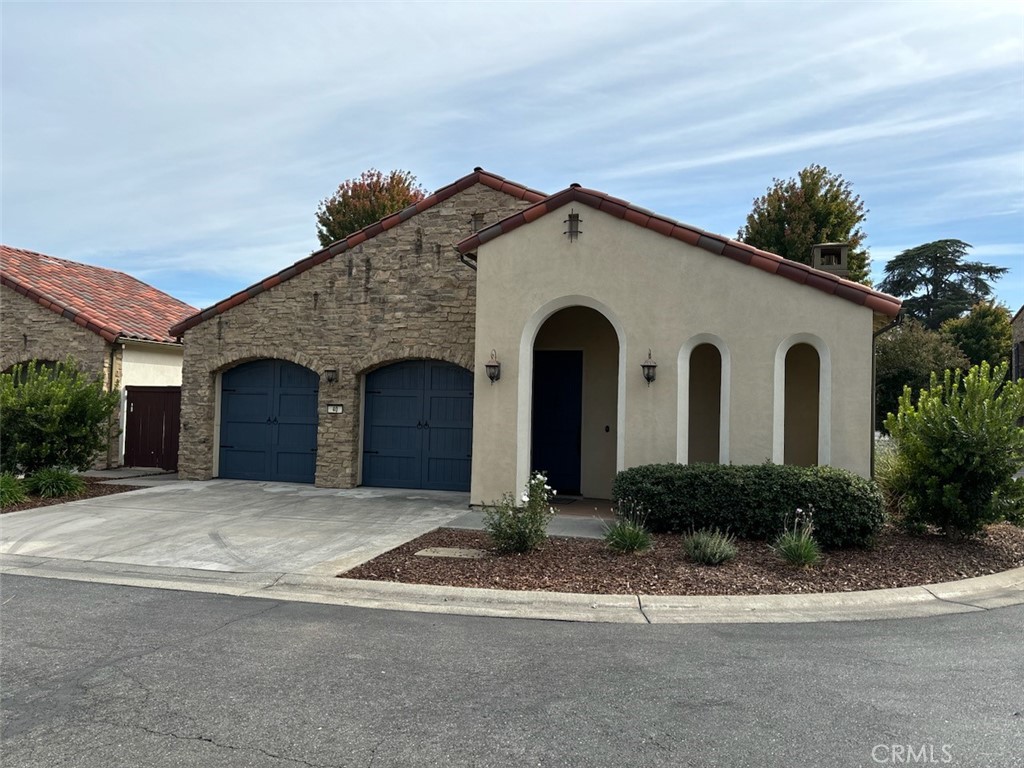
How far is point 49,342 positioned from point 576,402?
43.1 feet

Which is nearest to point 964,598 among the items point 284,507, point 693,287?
point 693,287

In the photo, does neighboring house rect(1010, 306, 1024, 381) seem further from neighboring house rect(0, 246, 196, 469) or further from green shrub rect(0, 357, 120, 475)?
green shrub rect(0, 357, 120, 475)

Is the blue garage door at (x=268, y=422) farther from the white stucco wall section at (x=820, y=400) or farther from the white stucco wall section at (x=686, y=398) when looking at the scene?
the white stucco wall section at (x=820, y=400)

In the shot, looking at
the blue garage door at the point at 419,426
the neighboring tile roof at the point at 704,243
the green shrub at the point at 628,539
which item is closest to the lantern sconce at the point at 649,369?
the neighboring tile roof at the point at 704,243

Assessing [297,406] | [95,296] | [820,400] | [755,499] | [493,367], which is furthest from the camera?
[95,296]

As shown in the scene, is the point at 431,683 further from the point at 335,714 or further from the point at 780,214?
the point at 780,214

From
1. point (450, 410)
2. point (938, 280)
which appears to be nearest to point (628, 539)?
point (450, 410)

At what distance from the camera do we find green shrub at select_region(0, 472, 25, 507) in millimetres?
11586

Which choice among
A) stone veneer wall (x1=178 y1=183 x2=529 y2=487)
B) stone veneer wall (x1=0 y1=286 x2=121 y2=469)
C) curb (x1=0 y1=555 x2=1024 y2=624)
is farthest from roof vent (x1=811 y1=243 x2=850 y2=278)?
stone veneer wall (x1=0 y1=286 x2=121 y2=469)

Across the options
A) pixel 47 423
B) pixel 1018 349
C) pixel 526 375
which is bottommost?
pixel 47 423

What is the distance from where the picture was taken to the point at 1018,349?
33.5 m

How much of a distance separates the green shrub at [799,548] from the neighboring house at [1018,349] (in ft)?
Answer: 103

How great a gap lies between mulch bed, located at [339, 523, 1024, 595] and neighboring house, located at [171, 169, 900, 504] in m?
1.73

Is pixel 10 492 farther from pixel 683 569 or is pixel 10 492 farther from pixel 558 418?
pixel 683 569
